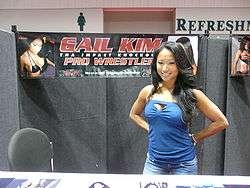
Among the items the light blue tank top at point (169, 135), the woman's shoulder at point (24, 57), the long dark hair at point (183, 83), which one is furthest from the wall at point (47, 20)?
the light blue tank top at point (169, 135)

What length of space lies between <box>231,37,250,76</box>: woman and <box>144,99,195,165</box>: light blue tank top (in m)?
1.49

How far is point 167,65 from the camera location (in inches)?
75.2

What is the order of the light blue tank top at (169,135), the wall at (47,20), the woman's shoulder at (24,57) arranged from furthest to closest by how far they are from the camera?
the wall at (47,20) → the woman's shoulder at (24,57) → the light blue tank top at (169,135)

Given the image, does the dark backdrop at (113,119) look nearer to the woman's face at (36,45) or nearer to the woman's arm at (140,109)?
the woman's face at (36,45)

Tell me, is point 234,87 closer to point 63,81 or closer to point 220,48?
point 220,48

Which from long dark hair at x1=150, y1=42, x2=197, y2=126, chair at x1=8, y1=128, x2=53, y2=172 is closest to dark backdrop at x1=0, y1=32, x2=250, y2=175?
chair at x1=8, y1=128, x2=53, y2=172

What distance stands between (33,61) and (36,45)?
0.51 ft

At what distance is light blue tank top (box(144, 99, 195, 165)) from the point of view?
188 centimetres

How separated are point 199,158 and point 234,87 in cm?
82

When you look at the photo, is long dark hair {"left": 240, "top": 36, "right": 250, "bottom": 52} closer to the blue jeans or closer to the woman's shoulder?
the blue jeans

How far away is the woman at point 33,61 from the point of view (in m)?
3.04

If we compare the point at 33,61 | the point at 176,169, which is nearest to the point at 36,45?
the point at 33,61

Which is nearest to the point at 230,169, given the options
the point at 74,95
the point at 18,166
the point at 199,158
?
the point at 199,158

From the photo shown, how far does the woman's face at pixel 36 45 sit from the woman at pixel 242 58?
1.89 m
